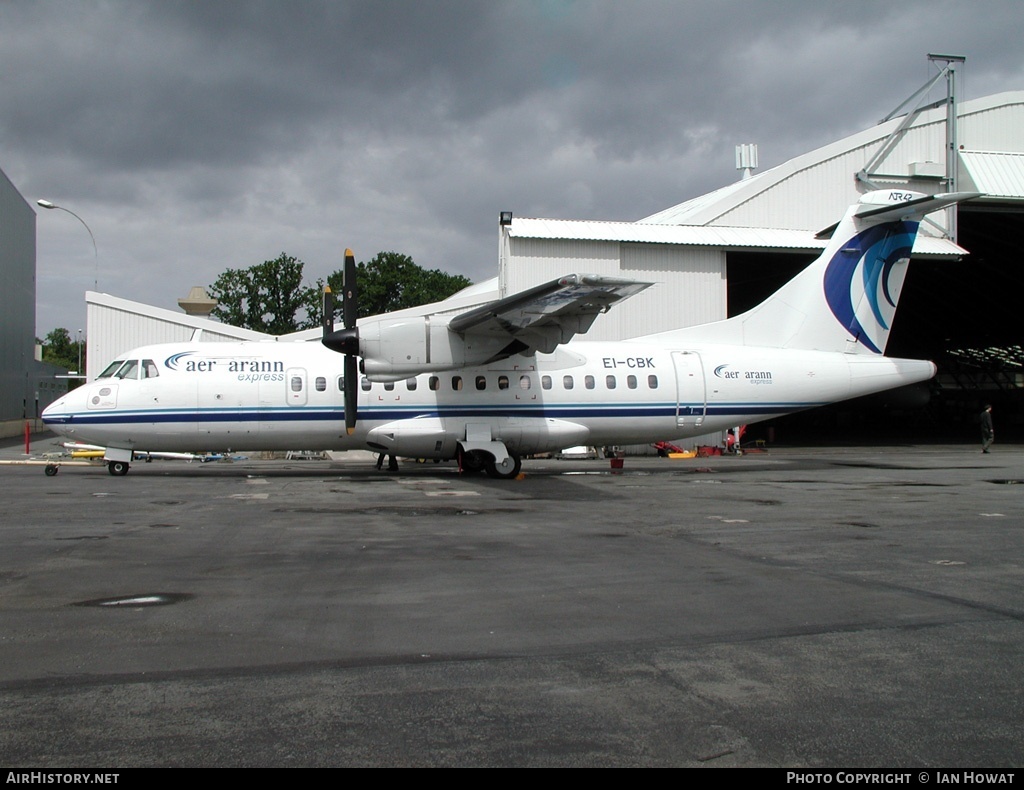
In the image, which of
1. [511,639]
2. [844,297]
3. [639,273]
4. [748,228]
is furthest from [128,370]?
[748,228]

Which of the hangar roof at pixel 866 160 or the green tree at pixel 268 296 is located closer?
the hangar roof at pixel 866 160

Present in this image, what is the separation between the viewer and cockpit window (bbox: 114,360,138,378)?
60.5 ft

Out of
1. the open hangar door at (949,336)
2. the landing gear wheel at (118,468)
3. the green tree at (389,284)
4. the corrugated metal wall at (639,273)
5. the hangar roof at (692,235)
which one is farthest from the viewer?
the green tree at (389,284)

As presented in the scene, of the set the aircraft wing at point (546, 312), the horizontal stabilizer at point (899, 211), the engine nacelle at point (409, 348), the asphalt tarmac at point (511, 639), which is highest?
the horizontal stabilizer at point (899, 211)

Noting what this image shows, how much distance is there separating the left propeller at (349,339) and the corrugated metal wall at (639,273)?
41.7 feet

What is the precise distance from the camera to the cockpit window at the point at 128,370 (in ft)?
60.5

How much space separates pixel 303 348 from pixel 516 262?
40.9 ft

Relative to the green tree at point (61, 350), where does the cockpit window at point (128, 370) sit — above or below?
below

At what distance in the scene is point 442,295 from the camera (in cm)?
8231

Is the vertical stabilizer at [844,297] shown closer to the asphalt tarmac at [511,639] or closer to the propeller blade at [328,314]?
the propeller blade at [328,314]

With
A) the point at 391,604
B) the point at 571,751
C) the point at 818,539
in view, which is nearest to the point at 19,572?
the point at 391,604

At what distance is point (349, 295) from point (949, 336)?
50.5 m

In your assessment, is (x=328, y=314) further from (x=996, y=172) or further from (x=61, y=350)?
(x=61, y=350)

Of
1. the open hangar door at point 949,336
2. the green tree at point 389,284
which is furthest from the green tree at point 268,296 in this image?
the open hangar door at point 949,336
